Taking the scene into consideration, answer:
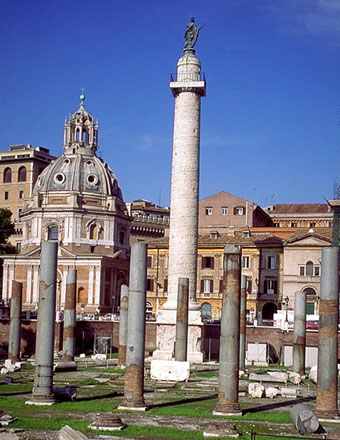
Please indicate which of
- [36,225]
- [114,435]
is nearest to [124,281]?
[36,225]

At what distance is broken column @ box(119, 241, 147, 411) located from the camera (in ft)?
68.5

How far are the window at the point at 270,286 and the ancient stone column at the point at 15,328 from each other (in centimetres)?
2839

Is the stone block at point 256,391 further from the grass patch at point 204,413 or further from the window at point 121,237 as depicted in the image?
the window at point 121,237

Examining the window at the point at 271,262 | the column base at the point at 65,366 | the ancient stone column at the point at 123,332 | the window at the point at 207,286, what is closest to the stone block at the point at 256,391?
the column base at the point at 65,366

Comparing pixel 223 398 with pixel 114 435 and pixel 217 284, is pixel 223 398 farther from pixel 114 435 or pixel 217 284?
pixel 217 284

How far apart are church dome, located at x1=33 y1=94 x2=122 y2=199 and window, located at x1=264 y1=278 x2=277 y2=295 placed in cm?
1939

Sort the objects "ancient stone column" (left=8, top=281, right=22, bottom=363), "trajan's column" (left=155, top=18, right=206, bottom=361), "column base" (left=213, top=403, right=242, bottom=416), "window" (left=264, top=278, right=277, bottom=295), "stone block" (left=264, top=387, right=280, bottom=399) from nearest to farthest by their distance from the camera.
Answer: "column base" (left=213, top=403, right=242, bottom=416)
"stone block" (left=264, top=387, right=280, bottom=399)
"ancient stone column" (left=8, top=281, right=22, bottom=363)
"trajan's column" (left=155, top=18, right=206, bottom=361)
"window" (left=264, top=278, right=277, bottom=295)

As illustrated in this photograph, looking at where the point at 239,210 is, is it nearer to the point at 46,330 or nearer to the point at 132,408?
the point at 46,330

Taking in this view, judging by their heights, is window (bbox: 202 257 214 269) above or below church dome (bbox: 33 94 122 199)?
below

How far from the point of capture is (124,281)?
73.9m

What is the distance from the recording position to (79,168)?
77.1 meters

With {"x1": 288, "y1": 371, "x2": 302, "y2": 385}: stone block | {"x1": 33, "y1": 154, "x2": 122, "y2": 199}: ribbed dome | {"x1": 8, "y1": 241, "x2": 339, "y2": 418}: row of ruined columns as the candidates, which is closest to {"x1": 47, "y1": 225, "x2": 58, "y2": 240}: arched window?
{"x1": 33, "y1": 154, "x2": 122, "y2": 199}: ribbed dome

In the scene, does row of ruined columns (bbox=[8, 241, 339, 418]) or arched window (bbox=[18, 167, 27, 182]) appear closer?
row of ruined columns (bbox=[8, 241, 339, 418])

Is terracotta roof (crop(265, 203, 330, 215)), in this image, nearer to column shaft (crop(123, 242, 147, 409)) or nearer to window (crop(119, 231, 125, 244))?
window (crop(119, 231, 125, 244))
